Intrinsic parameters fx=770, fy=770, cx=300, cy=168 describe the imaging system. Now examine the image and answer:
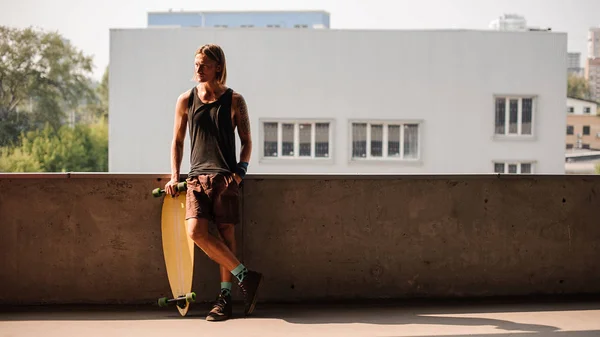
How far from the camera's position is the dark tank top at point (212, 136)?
5164mm

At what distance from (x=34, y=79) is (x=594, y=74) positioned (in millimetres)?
36650

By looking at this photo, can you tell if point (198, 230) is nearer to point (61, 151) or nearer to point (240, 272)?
point (240, 272)

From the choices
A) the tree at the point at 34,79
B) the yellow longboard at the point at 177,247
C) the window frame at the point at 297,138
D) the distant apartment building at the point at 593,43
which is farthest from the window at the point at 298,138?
the yellow longboard at the point at 177,247

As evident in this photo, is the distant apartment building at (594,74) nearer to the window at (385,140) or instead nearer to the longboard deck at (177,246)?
the window at (385,140)

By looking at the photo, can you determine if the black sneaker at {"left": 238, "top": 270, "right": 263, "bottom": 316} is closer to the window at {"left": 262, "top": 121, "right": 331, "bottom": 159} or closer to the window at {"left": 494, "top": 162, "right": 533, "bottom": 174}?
the window at {"left": 262, "top": 121, "right": 331, "bottom": 159}

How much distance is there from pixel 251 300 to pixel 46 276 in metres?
1.59

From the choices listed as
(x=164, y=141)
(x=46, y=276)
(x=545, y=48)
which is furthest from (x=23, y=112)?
(x=46, y=276)

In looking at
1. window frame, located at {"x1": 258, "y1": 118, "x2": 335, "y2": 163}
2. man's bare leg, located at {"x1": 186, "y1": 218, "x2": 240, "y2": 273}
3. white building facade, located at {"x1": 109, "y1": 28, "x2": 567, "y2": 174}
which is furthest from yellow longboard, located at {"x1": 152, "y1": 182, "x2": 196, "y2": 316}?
white building facade, located at {"x1": 109, "y1": 28, "x2": 567, "y2": 174}

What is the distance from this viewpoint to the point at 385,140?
37.8m

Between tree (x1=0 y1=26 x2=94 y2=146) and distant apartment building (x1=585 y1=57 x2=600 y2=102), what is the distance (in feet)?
116

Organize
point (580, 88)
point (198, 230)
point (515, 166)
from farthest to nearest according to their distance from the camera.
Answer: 1. point (580, 88)
2. point (515, 166)
3. point (198, 230)

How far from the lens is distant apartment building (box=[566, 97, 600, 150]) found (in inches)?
1682

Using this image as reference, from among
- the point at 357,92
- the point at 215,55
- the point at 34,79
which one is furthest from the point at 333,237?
the point at 34,79

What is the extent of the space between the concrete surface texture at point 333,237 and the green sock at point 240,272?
534 mm
